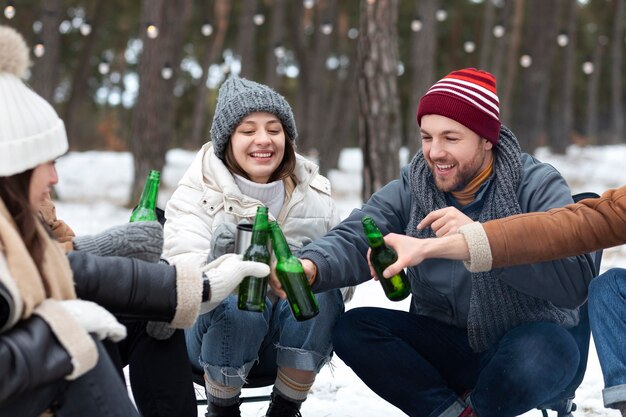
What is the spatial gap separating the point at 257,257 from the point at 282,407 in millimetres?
708

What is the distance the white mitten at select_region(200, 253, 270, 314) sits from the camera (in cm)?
262

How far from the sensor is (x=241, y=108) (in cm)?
349

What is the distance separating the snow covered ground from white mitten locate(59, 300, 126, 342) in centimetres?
155

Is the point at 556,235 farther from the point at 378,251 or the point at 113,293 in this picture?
the point at 113,293

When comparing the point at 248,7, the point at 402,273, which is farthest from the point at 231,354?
the point at 248,7

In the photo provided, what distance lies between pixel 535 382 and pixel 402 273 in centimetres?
61

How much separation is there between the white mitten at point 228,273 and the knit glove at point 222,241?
0.25m

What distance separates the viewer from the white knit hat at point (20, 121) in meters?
2.15

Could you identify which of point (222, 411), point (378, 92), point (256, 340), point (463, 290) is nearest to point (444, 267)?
point (463, 290)

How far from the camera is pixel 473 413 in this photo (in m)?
3.11

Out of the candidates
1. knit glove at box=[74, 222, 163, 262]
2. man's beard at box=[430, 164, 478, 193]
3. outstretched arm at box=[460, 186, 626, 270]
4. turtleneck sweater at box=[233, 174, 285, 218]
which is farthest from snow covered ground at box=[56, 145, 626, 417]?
knit glove at box=[74, 222, 163, 262]

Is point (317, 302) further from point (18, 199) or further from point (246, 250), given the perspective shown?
point (18, 199)

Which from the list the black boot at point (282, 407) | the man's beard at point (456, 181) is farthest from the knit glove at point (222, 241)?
the man's beard at point (456, 181)

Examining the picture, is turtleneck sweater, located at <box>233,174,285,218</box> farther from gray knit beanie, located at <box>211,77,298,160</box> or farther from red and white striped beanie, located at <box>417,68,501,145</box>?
red and white striped beanie, located at <box>417,68,501,145</box>
